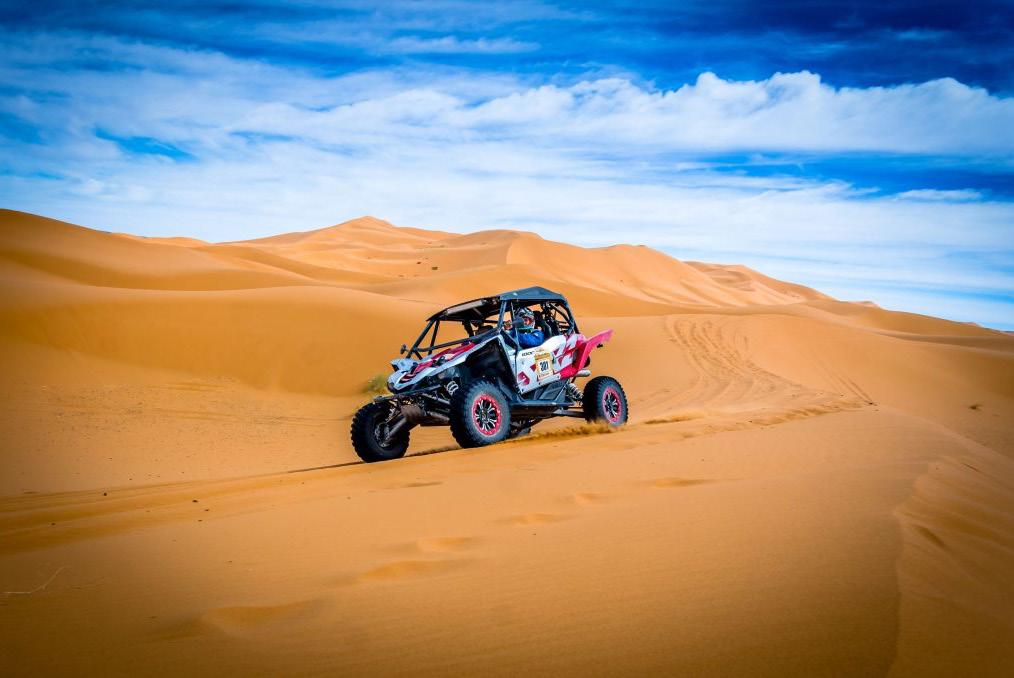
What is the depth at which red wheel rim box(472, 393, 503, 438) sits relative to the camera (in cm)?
868

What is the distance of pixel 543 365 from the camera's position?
10.0 meters

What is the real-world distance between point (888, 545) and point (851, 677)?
148 centimetres

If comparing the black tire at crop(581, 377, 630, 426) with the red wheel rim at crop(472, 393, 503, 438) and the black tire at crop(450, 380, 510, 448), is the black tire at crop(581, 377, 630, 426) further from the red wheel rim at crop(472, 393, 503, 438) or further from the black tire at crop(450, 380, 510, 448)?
the red wheel rim at crop(472, 393, 503, 438)

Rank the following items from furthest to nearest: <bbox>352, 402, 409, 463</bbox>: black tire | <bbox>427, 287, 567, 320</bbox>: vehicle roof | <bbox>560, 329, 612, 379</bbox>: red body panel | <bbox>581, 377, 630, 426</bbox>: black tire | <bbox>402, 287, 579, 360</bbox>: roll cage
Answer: <bbox>560, 329, 612, 379</bbox>: red body panel < <bbox>581, 377, 630, 426</bbox>: black tire < <bbox>427, 287, 567, 320</bbox>: vehicle roof < <bbox>402, 287, 579, 360</bbox>: roll cage < <bbox>352, 402, 409, 463</bbox>: black tire

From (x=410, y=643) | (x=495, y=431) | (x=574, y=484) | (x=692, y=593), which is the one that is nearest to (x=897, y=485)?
(x=574, y=484)

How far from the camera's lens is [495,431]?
8.85 meters

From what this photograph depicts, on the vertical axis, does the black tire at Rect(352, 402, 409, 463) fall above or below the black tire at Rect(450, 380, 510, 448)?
below

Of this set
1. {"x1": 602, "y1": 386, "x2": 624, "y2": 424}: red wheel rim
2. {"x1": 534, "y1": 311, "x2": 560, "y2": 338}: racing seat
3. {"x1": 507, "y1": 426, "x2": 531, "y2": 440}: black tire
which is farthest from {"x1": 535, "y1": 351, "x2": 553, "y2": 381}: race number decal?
{"x1": 602, "y1": 386, "x2": 624, "y2": 424}: red wheel rim

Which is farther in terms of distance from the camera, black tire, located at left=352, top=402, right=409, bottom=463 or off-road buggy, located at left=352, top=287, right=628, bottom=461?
black tire, located at left=352, top=402, right=409, bottom=463

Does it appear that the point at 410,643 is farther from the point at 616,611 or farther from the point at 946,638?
the point at 946,638

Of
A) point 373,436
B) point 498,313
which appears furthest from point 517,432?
point 373,436

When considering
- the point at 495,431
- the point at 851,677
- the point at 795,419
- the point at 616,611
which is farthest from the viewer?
the point at 795,419

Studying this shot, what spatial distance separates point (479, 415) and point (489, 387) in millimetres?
365

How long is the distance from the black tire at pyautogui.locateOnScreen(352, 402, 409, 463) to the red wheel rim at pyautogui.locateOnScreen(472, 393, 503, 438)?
129 centimetres
